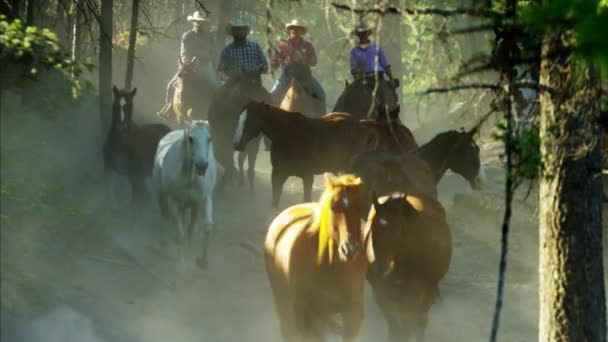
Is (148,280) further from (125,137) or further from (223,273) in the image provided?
(125,137)

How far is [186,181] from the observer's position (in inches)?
779

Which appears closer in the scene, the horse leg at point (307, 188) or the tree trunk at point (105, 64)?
the horse leg at point (307, 188)

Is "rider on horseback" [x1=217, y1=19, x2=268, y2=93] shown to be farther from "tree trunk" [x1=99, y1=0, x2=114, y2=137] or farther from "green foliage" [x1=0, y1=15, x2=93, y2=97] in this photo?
"green foliage" [x1=0, y1=15, x2=93, y2=97]

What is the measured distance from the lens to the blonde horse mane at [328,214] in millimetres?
12875

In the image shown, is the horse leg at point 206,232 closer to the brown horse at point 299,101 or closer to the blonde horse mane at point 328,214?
the brown horse at point 299,101

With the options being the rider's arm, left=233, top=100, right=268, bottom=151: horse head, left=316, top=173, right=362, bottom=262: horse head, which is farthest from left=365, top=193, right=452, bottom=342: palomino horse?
the rider's arm

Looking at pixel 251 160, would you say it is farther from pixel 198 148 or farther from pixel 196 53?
pixel 198 148

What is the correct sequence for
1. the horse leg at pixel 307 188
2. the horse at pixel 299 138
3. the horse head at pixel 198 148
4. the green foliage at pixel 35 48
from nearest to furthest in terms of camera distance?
1. the green foliage at pixel 35 48
2. the horse head at pixel 198 148
3. the horse at pixel 299 138
4. the horse leg at pixel 307 188

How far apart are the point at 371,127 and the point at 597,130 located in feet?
34.3

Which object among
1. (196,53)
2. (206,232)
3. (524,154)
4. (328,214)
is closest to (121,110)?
(206,232)

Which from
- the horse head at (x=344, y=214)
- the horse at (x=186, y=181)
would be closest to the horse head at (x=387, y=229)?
the horse head at (x=344, y=214)

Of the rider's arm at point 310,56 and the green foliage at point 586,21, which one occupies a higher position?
the green foliage at point 586,21

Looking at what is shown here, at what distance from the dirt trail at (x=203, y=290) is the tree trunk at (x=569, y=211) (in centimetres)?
548

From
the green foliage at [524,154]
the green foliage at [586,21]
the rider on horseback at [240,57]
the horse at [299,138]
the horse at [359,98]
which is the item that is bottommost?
the horse at [299,138]
